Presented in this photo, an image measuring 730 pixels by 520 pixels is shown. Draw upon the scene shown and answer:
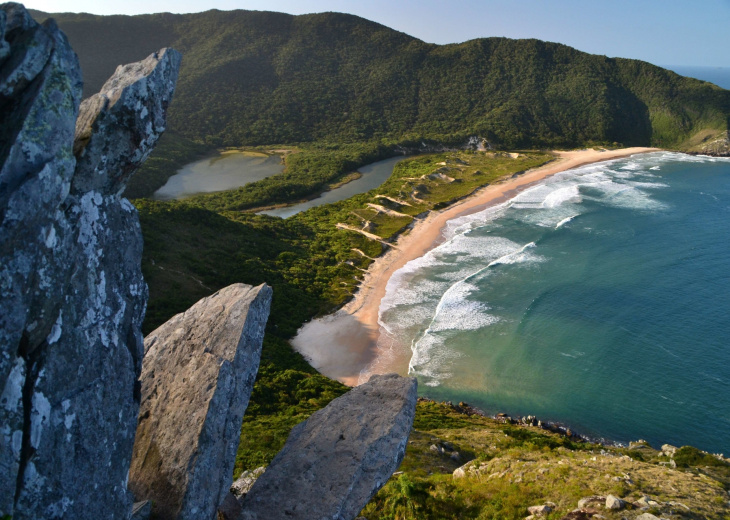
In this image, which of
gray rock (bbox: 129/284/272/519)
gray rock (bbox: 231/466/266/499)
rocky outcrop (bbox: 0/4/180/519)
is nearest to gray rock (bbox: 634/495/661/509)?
gray rock (bbox: 231/466/266/499)

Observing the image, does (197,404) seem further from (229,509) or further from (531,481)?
(531,481)

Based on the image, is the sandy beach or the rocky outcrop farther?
the sandy beach

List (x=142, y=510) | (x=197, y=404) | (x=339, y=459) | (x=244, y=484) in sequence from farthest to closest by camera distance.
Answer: (x=244, y=484) < (x=339, y=459) < (x=197, y=404) < (x=142, y=510)

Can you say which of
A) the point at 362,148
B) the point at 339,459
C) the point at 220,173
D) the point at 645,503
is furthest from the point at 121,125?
the point at 362,148

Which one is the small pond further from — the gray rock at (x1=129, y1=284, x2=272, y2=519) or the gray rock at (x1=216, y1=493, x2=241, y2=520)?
the gray rock at (x1=216, y1=493, x2=241, y2=520)

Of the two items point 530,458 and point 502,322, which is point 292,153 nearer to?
point 502,322

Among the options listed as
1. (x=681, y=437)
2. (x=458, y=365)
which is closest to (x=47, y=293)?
(x=458, y=365)

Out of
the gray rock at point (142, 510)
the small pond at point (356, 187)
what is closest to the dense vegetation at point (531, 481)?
the gray rock at point (142, 510)
